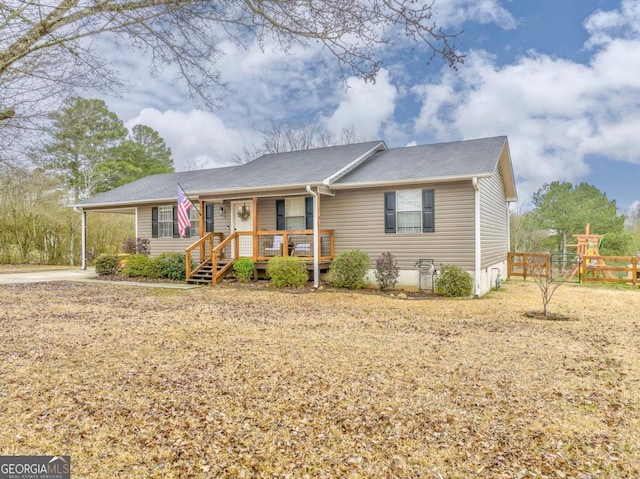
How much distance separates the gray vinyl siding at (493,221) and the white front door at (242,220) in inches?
291

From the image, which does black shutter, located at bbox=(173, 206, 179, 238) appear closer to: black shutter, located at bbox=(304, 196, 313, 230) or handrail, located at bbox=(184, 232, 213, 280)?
handrail, located at bbox=(184, 232, 213, 280)

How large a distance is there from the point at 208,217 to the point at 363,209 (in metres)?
6.10

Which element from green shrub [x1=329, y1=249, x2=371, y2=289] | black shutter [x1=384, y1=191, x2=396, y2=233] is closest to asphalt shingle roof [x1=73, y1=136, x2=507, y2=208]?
black shutter [x1=384, y1=191, x2=396, y2=233]

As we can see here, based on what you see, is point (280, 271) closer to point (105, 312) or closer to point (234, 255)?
point (234, 255)

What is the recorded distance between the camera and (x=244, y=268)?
12375 millimetres

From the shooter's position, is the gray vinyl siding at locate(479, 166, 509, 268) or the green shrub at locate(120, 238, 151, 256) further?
the green shrub at locate(120, 238, 151, 256)

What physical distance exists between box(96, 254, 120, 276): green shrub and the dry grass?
7.93 meters

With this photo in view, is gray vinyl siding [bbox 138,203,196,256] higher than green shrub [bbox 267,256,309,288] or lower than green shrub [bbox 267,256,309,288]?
higher

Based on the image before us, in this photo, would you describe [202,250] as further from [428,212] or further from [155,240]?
[428,212]

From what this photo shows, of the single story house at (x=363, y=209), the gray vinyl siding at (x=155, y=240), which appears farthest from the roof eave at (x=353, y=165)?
the gray vinyl siding at (x=155, y=240)

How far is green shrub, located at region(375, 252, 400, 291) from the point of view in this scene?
36.0 feet

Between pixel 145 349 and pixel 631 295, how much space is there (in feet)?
40.2

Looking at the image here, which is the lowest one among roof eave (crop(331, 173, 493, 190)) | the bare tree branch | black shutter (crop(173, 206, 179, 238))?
black shutter (crop(173, 206, 179, 238))

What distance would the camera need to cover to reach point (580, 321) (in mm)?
7199
